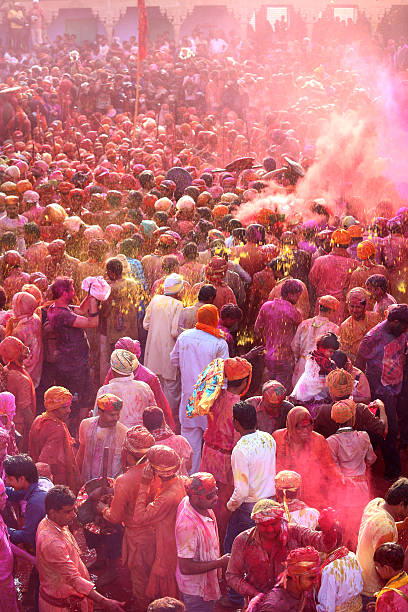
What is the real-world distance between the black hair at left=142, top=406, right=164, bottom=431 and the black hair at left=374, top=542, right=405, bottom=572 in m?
1.68

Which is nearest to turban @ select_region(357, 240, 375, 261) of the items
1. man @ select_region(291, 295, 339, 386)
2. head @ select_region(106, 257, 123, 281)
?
man @ select_region(291, 295, 339, 386)

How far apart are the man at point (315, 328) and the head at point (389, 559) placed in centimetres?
270

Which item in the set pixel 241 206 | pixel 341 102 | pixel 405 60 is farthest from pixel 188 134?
pixel 405 60

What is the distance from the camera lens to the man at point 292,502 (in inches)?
169

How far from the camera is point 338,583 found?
391cm

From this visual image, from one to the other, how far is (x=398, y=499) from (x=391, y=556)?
476mm

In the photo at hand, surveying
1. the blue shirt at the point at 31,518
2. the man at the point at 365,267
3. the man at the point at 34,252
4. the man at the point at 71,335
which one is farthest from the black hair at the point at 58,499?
the man at the point at 34,252

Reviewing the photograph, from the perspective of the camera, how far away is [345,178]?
13328 millimetres

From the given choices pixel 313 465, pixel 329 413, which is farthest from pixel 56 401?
pixel 329 413

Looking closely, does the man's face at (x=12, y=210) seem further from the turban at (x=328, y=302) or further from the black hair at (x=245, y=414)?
the black hair at (x=245, y=414)

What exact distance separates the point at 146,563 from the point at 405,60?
24.0 meters

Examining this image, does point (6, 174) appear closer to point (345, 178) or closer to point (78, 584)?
point (345, 178)

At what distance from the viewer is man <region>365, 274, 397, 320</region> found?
22.4ft

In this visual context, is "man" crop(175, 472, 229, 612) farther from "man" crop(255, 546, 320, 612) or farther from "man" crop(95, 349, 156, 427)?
"man" crop(95, 349, 156, 427)
